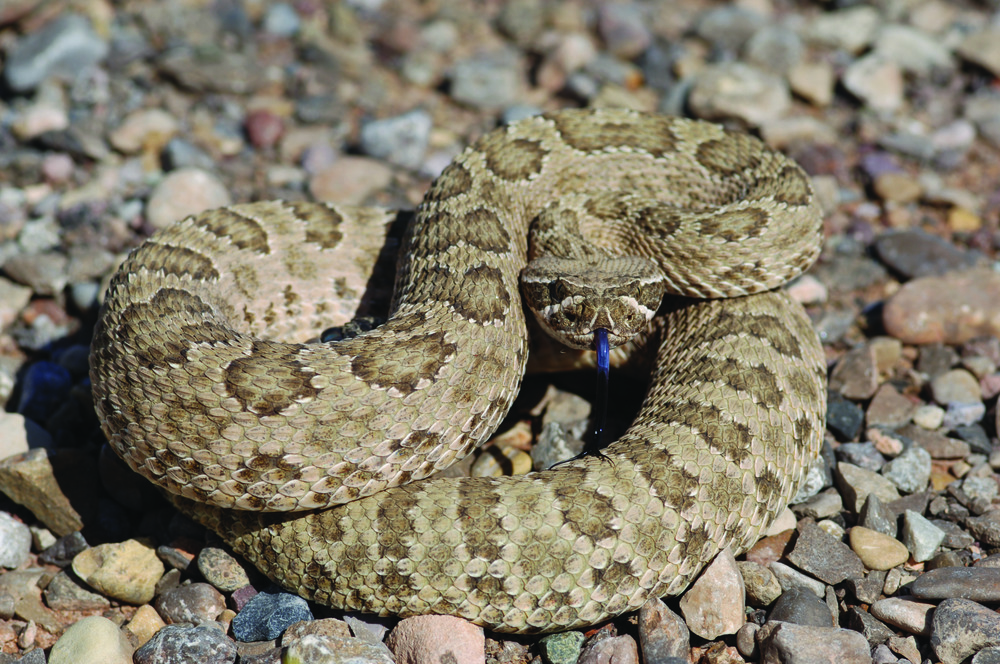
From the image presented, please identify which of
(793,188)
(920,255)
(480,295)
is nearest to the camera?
(480,295)

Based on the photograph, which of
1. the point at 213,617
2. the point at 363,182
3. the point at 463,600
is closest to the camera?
the point at 463,600

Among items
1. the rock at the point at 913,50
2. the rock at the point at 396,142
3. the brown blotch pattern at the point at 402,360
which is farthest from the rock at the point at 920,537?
the rock at the point at 913,50

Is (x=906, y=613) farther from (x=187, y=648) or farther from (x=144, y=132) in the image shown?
(x=144, y=132)

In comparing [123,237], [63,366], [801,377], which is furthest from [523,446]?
[123,237]

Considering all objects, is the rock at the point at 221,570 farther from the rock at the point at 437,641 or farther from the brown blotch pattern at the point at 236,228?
the brown blotch pattern at the point at 236,228

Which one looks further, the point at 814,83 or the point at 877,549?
the point at 814,83

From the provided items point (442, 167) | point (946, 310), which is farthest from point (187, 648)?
point (946, 310)

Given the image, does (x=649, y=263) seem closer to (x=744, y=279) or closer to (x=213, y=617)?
(x=744, y=279)
